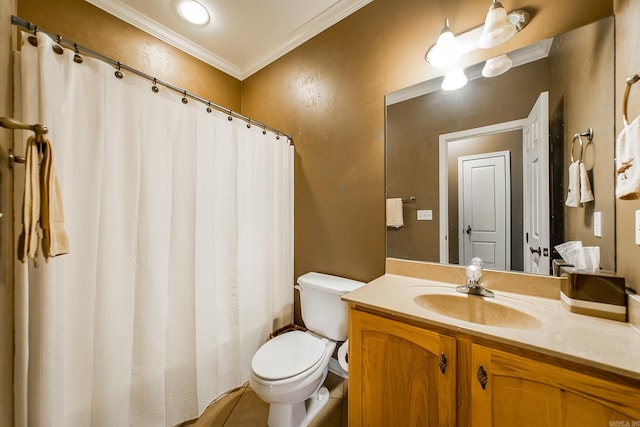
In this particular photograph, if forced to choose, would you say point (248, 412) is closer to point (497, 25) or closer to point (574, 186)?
point (574, 186)

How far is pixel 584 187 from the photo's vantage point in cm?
95

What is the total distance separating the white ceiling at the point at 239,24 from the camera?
5.25 feet

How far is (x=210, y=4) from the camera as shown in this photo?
1.61m

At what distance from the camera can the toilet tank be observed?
147cm

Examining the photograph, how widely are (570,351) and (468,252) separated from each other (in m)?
0.65

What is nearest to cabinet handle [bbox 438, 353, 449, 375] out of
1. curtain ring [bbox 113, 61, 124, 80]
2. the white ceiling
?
curtain ring [bbox 113, 61, 124, 80]

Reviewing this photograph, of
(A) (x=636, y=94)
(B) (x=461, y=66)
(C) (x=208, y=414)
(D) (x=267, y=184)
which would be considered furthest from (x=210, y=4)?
(C) (x=208, y=414)

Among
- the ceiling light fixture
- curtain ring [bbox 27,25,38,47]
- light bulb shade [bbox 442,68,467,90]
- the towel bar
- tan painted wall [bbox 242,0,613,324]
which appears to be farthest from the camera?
the ceiling light fixture

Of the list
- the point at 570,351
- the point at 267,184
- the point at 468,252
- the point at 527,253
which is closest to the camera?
the point at 570,351

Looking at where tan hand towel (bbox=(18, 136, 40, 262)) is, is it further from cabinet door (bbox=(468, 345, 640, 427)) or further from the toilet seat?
cabinet door (bbox=(468, 345, 640, 427))

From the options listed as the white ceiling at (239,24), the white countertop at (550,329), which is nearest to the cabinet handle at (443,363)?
the white countertop at (550,329)

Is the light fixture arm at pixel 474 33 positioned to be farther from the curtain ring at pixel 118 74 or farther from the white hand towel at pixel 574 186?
the curtain ring at pixel 118 74

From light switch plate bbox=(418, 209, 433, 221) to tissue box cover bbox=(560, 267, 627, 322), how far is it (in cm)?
62

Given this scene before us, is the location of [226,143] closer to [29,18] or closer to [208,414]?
[29,18]
